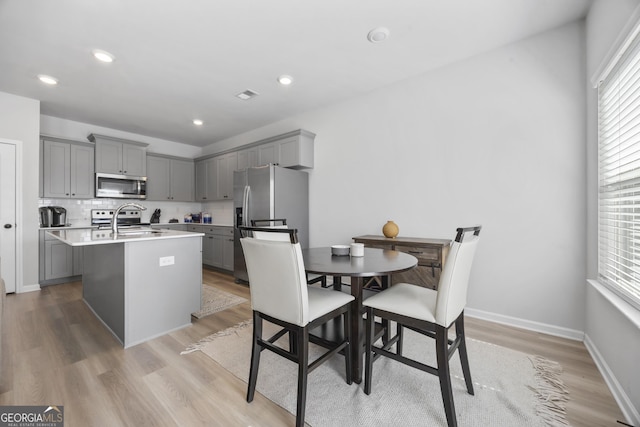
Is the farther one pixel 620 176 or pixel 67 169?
pixel 67 169

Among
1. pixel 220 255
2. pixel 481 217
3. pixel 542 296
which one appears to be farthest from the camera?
pixel 220 255

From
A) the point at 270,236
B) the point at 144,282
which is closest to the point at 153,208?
the point at 144,282

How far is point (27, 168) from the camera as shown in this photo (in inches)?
143

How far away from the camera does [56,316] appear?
110 inches

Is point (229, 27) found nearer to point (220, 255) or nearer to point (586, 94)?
point (586, 94)

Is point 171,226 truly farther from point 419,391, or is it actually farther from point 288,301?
point 419,391

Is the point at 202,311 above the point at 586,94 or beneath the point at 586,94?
beneath

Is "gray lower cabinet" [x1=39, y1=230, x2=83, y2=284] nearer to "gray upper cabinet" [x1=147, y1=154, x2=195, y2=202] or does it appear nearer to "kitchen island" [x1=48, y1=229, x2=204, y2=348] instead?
"gray upper cabinet" [x1=147, y1=154, x2=195, y2=202]

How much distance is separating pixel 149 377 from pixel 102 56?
116 inches

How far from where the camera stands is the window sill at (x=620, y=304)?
1.35 metres

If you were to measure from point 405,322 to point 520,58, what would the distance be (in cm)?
266

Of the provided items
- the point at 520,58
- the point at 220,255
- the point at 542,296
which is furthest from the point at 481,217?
the point at 220,255

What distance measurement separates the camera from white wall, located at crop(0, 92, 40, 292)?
355cm

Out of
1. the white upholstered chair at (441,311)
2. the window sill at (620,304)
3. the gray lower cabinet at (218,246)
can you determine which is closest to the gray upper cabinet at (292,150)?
the gray lower cabinet at (218,246)
